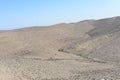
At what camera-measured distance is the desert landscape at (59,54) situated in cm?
1661

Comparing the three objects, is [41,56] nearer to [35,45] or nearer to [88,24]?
[35,45]

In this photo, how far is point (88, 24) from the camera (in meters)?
40.5

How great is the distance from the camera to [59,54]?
2534 centimetres

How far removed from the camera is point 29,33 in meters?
33.6

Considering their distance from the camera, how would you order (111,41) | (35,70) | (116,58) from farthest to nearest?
(111,41)
(116,58)
(35,70)

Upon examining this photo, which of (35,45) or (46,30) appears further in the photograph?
(46,30)

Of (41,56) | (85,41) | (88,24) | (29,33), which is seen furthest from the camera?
(88,24)

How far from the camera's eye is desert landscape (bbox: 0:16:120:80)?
1661 centimetres

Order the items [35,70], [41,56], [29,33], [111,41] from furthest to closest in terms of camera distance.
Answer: [29,33] → [111,41] → [41,56] → [35,70]

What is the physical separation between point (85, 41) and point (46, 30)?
25.5ft

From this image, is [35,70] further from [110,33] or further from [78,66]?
[110,33]

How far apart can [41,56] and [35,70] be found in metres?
6.93

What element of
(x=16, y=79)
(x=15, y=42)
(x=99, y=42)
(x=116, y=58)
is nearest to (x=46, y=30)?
(x=15, y=42)

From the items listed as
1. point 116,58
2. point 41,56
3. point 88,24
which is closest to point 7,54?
point 41,56
